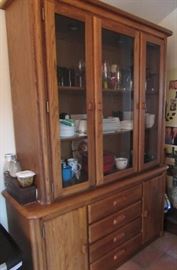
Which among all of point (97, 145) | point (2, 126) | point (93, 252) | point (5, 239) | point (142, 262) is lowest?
point (142, 262)

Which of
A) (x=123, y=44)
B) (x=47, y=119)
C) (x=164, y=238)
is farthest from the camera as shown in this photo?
(x=164, y=238)

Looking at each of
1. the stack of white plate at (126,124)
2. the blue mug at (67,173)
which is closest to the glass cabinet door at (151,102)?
the stack of white plate at (126,124)

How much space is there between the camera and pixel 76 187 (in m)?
1.45

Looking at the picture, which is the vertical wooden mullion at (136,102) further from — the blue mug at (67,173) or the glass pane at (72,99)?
the blue mug at (67,173)

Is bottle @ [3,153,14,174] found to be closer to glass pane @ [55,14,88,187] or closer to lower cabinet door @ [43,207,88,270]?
glass pane @ [55,14,88,187]

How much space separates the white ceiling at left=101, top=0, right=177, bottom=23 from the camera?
6.40ft

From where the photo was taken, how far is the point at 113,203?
A: 1.64 meters

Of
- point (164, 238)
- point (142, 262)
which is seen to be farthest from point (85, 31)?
point (164, 238)

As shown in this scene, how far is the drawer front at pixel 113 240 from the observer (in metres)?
1.59

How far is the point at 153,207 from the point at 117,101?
1050 millimetres

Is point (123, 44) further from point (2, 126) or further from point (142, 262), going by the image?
point (142, 262)

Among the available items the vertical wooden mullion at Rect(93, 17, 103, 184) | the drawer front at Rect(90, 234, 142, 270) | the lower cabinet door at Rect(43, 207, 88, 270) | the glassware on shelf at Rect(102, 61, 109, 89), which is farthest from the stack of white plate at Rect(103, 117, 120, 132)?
the drawer front at Rect(90, 234, 142, 270)

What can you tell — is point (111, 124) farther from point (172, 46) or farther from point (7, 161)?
point (172, 46)

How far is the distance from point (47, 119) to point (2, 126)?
46cm
